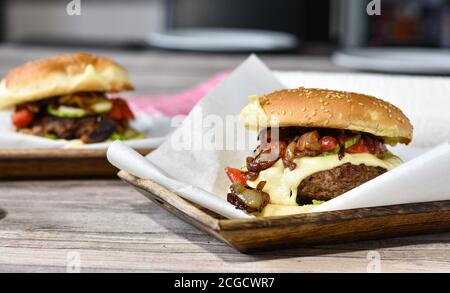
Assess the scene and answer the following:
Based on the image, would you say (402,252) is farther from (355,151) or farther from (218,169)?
(218,169)

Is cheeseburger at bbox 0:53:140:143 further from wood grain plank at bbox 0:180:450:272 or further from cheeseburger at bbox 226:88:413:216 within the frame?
cheeseburger at bbox 226:88:413:216

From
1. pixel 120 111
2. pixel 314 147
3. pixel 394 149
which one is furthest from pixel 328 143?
pixel 120 111

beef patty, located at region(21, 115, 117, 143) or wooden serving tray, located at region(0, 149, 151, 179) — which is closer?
wooden serving tray, located at region(0, 149, 151, 179)

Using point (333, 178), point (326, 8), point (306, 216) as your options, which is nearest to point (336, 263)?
point (306, 216)

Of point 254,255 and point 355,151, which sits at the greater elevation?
point 355,151

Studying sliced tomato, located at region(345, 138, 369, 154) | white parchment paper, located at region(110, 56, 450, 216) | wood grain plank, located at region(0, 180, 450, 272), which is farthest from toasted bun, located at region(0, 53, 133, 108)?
sliced tomato, located at region(345, 138, 369, 154)

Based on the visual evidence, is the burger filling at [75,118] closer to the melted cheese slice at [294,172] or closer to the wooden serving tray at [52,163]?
the wooden serving tray at [52,163]
